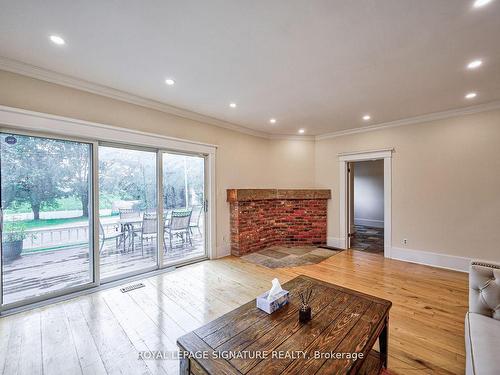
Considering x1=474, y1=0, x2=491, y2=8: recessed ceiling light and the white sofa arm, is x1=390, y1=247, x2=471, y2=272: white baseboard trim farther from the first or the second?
x1=474, y1=0, x2=491, y2=8: recessed ceiling light

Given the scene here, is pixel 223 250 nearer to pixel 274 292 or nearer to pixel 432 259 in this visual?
pixel 274 292

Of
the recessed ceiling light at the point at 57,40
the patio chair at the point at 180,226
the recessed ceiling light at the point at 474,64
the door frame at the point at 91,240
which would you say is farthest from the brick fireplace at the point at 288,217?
the recessed ceiling light at the point at 57,40

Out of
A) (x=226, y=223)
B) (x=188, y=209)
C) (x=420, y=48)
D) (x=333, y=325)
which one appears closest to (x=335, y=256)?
(x=226, y=223)

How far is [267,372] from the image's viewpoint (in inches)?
41.5

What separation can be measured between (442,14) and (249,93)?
6.57 ft

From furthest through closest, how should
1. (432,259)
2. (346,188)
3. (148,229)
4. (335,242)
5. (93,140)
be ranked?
(335,242), (346,188), (432,259), (148,229), (93,140)

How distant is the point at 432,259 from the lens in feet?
12.6

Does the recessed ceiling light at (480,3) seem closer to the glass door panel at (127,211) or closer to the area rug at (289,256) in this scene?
the area rug at (289,256)

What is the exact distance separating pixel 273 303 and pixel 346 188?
12.9 ft

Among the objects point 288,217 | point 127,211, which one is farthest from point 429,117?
point 127,211

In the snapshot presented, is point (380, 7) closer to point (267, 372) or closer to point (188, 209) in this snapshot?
point (267, 372)

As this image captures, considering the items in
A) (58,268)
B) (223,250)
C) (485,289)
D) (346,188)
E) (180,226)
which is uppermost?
(346,188)

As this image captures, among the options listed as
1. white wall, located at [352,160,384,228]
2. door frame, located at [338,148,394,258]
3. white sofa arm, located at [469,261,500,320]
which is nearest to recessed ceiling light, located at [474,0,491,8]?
white sofa arm, located at [469,261,500,320]

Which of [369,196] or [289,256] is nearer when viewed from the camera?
[289,256]
